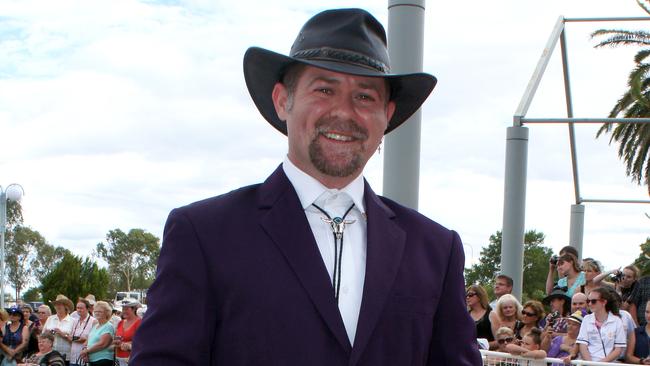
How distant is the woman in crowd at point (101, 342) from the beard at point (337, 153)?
966 centimetres

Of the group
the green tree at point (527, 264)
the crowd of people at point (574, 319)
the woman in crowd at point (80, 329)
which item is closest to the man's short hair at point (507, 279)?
the crowd of people at point (574, 319)

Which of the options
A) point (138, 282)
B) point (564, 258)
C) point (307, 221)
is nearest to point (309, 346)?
point (307, 221)

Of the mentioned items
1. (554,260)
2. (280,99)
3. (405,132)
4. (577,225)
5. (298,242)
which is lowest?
(298,242)

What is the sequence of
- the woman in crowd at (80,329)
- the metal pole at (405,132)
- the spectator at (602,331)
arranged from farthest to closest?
the woman in crowd at (80,329)
the spectator at (602,331)
the metal pole at (405,132)

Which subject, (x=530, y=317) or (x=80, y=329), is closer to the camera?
(x=530, y=317)

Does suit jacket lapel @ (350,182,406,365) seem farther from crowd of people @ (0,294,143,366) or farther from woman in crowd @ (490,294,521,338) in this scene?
crowd of people @ (0,294,143,366)

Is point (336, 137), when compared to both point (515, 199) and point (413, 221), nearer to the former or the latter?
point (413, 221)

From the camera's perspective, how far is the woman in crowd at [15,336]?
13070 mm

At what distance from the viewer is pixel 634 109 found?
70.8 ft

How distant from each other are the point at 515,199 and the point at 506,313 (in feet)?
5.67

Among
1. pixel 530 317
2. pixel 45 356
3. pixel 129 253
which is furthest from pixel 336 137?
pixel 129 253

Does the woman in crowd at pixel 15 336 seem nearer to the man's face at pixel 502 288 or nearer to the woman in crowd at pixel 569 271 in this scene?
the man's face at pixel 502 288

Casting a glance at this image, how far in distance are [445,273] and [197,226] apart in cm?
75

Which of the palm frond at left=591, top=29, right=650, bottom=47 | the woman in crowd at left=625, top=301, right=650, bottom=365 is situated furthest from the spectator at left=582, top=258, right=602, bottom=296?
the palm frond at left=591, top=29, right=650, bottom=47
